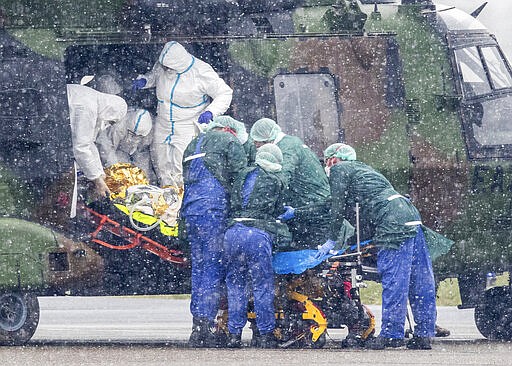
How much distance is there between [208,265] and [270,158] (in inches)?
43.0

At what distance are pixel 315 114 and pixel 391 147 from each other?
30.0 inches

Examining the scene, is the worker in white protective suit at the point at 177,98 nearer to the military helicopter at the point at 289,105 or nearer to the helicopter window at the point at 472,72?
the military helicopter at the point at 289,105

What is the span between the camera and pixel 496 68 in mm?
13117

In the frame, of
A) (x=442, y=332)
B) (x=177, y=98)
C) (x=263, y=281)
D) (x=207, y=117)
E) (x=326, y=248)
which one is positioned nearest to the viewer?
(x=263, y=281)

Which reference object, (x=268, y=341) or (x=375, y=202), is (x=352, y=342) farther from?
(x=375, y=202)

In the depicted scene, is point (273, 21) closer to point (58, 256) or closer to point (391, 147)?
point (391, 147)

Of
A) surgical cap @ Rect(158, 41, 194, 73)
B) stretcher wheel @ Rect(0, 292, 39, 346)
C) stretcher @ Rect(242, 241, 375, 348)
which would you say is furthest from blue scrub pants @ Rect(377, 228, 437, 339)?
stretcher wheel @ Rect(0, 292, 39, 346)

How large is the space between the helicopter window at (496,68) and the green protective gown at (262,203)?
8.05 ft

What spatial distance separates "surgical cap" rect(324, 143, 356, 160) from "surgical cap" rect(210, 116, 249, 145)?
763 millimetres

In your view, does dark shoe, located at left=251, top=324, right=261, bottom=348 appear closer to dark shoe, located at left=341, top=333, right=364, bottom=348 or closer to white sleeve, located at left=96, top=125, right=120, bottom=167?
dark shoe, located at left=341, top=333, right=364, bottom=348

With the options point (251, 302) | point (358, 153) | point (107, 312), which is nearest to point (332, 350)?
point (251, 302)

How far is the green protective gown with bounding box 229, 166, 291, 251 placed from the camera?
11.9 m

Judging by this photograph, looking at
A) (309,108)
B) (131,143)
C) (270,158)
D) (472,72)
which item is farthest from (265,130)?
(472,72)

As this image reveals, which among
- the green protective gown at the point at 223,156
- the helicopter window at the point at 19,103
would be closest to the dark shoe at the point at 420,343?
the green protective gown at the point at 223,156
